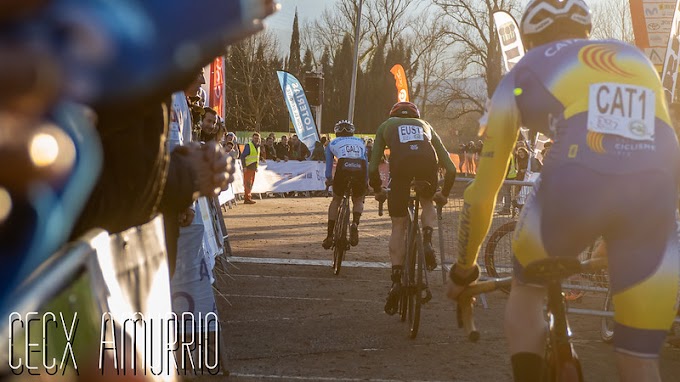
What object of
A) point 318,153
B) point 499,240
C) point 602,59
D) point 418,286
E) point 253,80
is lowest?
point 418,286

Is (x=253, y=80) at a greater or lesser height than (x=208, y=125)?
greater

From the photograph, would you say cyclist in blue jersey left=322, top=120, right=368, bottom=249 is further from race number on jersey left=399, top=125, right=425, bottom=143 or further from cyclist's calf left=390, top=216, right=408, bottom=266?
cyclist's calf left=390, top=216, right=408, bottom=266

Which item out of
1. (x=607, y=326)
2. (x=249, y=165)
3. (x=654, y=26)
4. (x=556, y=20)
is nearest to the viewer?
(x=556, y=20)

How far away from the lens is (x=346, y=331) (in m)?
7.26

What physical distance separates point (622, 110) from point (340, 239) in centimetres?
793

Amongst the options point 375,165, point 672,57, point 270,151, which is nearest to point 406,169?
point 375,165

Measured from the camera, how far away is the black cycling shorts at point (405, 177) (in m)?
8.30

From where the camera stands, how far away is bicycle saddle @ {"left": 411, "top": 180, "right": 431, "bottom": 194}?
835 centimetres

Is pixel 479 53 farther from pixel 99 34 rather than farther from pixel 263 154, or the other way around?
pixel 99 34

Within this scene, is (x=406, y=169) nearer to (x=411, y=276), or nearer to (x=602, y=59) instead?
(x=411, y=276)

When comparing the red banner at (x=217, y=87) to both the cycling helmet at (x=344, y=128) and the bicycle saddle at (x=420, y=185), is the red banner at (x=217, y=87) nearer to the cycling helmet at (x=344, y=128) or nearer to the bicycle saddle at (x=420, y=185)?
the cycling helmet at (x=344, y=128)

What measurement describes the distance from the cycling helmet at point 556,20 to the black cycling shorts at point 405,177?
498 cm

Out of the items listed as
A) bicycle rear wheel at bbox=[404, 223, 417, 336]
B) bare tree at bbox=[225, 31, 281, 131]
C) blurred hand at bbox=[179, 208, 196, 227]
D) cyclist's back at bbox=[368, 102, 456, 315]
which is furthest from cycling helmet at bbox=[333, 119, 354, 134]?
bare tree at bbox=[225, 31, 281, 131]

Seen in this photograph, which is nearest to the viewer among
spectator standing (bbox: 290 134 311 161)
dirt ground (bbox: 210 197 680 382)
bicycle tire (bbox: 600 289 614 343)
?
dirt ground (bbox: 210 197 680 382)
